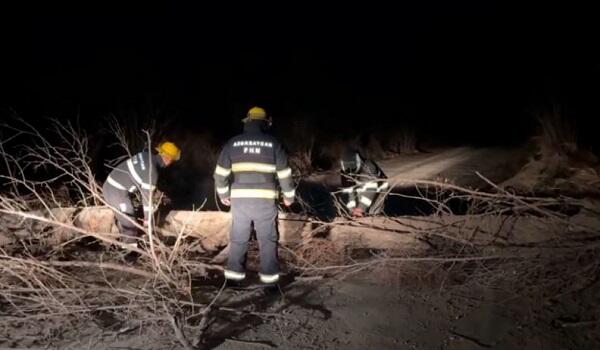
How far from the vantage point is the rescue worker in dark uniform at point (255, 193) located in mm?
4508

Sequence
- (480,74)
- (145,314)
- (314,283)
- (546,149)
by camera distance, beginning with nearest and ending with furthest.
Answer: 1. (145,314)
2. (314,283)
3. (546,149)
4. (480,74)

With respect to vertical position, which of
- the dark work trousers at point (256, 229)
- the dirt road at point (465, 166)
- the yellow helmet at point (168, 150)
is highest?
the yellow helmet at point (168, 150)

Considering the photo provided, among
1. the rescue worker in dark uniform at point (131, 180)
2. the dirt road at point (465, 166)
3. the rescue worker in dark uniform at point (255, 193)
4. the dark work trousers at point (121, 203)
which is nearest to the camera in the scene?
the rescue worker in dark uniform at point (255, 193)

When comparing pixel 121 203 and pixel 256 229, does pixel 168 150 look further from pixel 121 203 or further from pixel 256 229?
pixel 256 229

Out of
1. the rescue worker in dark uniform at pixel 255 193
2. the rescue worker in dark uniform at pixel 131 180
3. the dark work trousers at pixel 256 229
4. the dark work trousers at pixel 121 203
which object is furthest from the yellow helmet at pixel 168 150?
the dark work trousers at pixel 256 229

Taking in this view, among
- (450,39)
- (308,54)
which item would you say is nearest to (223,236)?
(308,54)

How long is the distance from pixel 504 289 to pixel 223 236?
9.16 ft

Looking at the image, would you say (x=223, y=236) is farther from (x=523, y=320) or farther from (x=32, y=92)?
(x=32, y=92)

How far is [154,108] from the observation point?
41.7 ft

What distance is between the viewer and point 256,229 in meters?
4.54

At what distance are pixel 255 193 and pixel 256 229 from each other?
301mm

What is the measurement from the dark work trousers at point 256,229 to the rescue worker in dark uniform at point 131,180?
1.06 m

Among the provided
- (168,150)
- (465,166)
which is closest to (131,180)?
(168,150)

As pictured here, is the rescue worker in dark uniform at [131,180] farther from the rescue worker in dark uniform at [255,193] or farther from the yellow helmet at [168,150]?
the rescue worker in dark uniform at [255,193]
